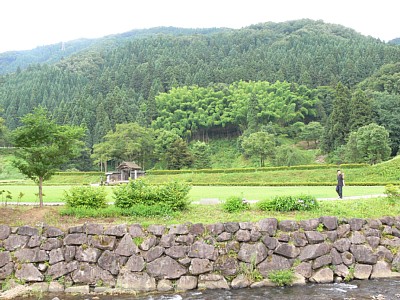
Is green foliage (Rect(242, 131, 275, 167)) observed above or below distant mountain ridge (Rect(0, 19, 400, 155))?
below

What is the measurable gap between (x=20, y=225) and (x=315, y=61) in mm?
120068

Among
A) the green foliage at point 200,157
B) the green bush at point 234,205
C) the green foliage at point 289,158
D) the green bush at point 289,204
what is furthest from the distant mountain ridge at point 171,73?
the green bush at point 234,205

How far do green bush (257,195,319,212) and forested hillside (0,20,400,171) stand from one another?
53.4 metres

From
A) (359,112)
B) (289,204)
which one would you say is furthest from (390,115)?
(289,204)

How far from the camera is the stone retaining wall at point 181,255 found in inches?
496

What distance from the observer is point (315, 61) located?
400ft

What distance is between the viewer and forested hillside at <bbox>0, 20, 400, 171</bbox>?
75.9 meters

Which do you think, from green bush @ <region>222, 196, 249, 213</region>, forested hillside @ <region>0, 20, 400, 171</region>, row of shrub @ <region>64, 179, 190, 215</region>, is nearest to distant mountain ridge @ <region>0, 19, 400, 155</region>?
forested hillside @ <region>0, 20, 400, 171</region>

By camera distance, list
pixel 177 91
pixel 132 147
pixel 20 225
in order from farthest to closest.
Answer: pixel 177 91 → pixel 132 147 → pixel 20 225

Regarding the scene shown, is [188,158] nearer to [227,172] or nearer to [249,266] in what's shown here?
[227,172]

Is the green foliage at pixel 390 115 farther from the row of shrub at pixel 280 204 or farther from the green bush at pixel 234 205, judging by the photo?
the green bush at pixel 234 205

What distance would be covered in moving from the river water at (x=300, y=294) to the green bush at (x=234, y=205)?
12.6 feet

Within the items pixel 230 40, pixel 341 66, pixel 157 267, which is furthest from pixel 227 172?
pixel 230 40

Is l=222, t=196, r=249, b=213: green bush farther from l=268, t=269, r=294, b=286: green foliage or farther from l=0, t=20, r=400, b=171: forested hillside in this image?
l=0, t=20, r=400, b=171: forested hillside
